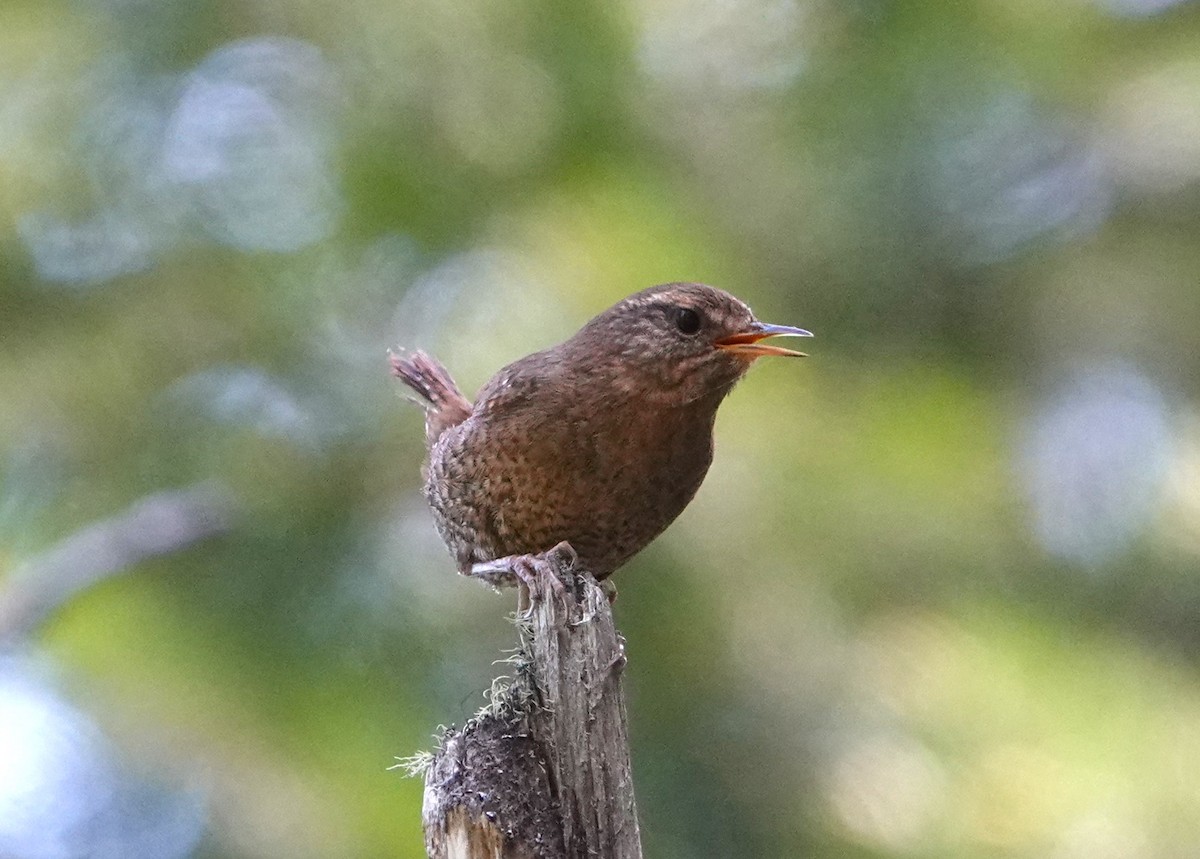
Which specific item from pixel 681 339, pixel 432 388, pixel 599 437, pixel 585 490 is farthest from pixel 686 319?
pixel 432 388

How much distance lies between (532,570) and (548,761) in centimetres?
43

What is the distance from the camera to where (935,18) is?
11.2 feet

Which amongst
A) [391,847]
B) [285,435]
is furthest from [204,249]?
[391,847]

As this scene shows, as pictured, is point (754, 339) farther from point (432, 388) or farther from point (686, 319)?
point (432, 388)

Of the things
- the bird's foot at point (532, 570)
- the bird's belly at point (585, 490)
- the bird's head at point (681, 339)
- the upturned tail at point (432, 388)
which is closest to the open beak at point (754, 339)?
the bird's head at point (681, 339)

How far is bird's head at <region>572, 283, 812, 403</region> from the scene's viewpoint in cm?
263

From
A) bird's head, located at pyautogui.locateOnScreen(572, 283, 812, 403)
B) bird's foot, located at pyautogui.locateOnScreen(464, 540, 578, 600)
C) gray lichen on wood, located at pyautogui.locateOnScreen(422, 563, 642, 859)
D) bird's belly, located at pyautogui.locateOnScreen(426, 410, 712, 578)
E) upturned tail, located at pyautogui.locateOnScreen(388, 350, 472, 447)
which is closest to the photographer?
gray lichen on wood, located at pyautogui.locateOnScreen(422, 563, 642, 859)

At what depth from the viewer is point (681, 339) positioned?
8.86 ft

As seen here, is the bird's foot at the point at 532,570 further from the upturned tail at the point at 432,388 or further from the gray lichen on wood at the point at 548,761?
the upturned tail at the point at 432,388

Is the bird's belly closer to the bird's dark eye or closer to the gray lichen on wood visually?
the bird's dark eye

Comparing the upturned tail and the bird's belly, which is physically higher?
the upturned tail

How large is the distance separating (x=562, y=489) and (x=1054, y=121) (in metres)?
1.69

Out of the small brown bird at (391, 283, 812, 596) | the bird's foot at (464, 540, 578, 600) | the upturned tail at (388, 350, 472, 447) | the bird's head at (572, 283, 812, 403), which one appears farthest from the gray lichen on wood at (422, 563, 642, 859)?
the upturned tail at (388, 350, 472, 447)

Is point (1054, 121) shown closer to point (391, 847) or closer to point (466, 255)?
point (466, 255)
